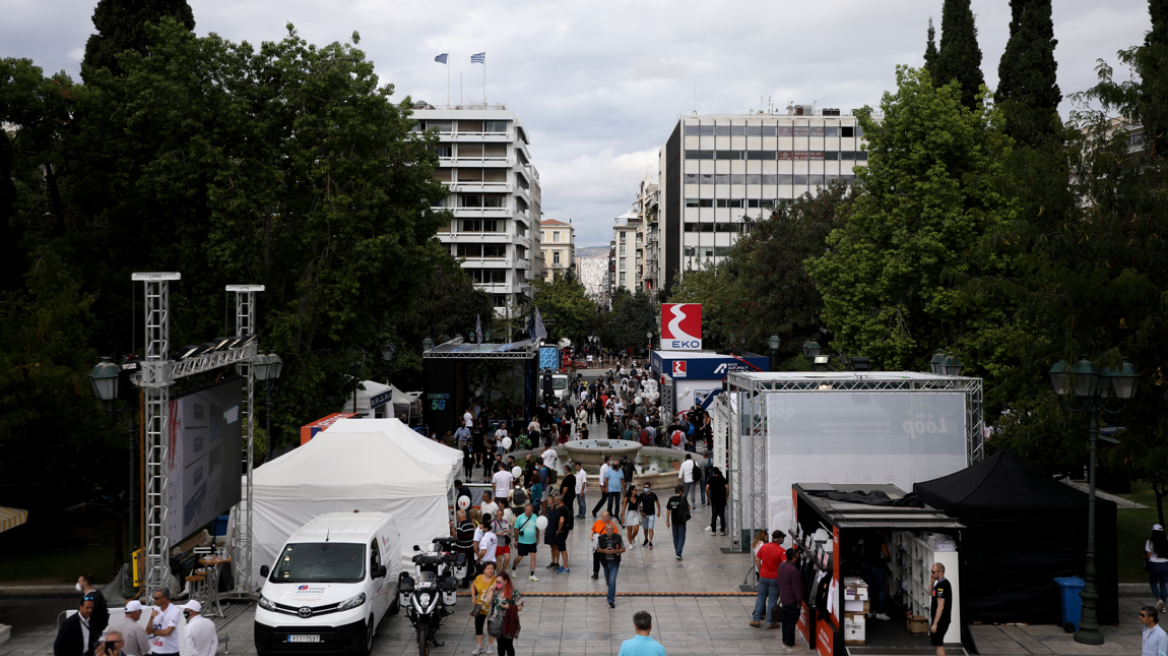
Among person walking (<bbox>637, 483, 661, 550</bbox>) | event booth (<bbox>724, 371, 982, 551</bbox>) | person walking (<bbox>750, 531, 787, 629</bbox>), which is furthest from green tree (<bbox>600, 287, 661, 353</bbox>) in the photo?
person walking (<bbox>750, 531, 787, 629</bbox>)

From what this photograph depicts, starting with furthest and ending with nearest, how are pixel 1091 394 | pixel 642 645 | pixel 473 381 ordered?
pixel 473 381, pixel 1091 394, pixel 642 645

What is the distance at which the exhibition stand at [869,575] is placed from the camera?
1112 cm

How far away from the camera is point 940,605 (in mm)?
10773

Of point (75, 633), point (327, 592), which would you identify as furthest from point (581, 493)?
point (75, 633)

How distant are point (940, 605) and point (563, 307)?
264 ft

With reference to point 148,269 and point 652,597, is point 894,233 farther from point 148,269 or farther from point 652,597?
point 148,269

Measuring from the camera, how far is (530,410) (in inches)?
1432

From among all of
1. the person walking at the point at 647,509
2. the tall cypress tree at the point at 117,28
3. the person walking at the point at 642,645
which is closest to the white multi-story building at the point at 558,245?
the tall cypress tree at the point at 117,28

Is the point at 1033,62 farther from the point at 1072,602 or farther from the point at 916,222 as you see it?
the point at 1072,602

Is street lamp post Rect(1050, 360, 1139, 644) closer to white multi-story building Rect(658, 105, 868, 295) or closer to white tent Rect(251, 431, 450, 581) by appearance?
white tent Rect(251, 431, 450, 581)

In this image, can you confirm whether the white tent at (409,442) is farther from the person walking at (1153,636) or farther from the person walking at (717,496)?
the person walking at (1153,636)

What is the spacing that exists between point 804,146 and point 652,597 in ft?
283

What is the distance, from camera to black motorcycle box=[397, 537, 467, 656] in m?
11.7

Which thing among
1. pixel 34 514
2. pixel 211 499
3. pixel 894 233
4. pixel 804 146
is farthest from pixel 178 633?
pixel 804 146
